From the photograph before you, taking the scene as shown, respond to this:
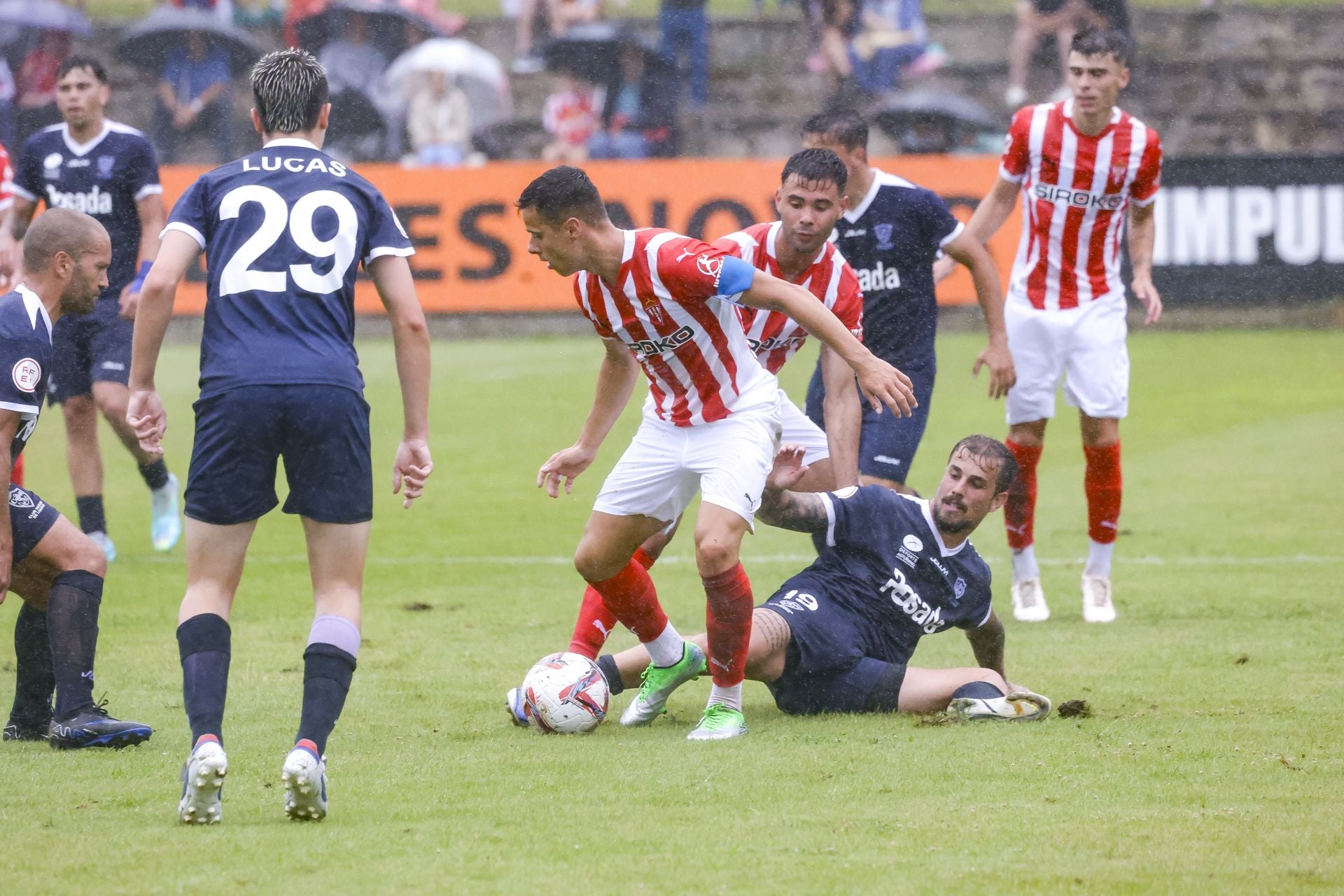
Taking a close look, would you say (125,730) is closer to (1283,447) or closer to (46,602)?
(46,602)

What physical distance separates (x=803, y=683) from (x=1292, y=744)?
1.55m

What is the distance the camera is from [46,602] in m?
5.23

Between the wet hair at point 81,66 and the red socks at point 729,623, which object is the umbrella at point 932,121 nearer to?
the wet hair at point 81,66

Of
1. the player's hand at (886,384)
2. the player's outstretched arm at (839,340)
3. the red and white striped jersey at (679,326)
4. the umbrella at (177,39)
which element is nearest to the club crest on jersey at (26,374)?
the red and white striped jersey at (679,326)

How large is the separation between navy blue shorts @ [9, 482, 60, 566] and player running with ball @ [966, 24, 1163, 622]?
419 cm

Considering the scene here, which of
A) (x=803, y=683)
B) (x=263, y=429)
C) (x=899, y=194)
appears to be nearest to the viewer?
(x=263, y=429)

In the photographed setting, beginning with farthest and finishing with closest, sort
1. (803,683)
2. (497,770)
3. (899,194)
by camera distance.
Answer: (899,194)
(803,683)
(497,770)

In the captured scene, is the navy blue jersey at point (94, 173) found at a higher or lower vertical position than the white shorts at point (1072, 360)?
higher

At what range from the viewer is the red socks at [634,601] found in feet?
18.0

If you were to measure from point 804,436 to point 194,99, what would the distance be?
51.2 feet

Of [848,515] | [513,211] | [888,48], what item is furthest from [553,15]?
[848,515]

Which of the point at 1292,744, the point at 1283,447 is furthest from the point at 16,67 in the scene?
the point at 1292,744

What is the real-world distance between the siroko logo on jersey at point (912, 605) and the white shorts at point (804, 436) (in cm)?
91

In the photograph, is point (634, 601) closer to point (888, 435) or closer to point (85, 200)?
point (888, 435)
